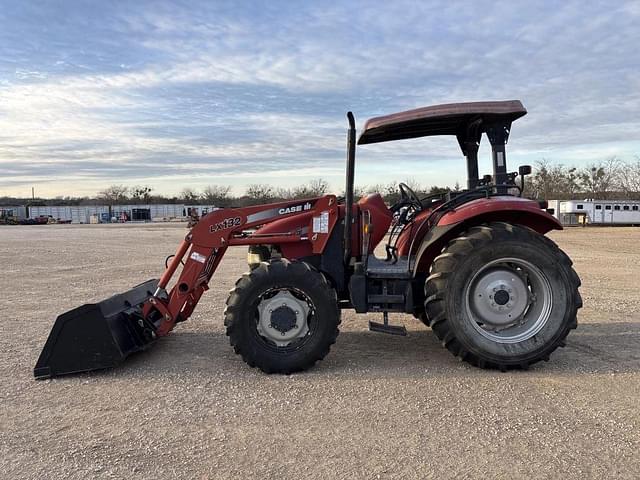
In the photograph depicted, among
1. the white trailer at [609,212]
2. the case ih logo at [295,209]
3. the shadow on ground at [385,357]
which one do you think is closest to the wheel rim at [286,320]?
the shadow on ground at [385,357]

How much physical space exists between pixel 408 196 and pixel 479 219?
3.51ft

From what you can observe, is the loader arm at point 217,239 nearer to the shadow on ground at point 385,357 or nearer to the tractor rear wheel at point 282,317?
the shadow on ground at point 385,357

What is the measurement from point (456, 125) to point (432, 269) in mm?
1736

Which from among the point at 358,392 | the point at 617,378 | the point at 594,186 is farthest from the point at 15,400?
the point at 594,186

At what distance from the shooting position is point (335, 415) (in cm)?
387

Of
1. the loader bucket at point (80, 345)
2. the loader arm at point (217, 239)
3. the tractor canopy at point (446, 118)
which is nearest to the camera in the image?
the loader bucket at point (80, 345)

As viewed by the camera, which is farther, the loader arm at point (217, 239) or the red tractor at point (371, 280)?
the loader arm at point (217, 239)

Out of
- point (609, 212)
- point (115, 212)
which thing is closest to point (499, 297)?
point (609, 212)

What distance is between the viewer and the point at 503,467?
3.12 m

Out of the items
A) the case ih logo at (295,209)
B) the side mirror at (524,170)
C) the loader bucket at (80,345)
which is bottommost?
the loader bucket at (80,345)

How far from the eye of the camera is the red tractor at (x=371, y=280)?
476 cm

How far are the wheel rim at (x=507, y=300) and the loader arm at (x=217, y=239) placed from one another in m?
1.52

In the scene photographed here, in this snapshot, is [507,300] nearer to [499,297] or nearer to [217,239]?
[499,297]

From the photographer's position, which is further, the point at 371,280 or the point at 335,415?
the point at 371,280
